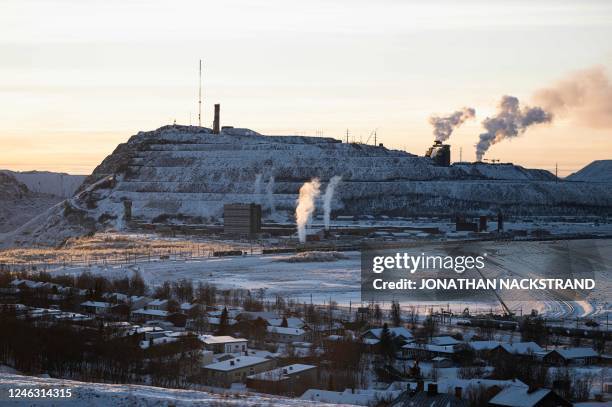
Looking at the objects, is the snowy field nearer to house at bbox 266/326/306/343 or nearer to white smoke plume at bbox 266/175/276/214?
house at bbox 266/326/306/343

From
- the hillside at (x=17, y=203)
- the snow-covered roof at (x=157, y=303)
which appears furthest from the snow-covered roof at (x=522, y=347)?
the hillside at (x=17, y=203)

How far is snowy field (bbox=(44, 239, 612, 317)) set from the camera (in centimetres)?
4994

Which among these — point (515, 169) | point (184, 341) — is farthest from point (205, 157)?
point (184, 341)

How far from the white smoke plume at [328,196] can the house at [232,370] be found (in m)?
68.4

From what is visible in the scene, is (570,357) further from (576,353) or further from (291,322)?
(291,322)

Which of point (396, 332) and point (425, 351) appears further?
point (396, 332)

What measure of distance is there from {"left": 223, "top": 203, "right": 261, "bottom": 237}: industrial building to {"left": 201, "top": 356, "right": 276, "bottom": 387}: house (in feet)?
228

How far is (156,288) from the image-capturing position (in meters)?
55.2

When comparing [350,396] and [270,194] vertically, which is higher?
[270,194]

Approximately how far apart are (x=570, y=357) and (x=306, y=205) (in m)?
79.0

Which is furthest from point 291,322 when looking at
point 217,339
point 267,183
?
point 267,183

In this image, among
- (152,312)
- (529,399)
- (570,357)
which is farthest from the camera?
(152,312)

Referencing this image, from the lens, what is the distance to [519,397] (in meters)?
24.6

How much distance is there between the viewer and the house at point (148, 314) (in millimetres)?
44250
